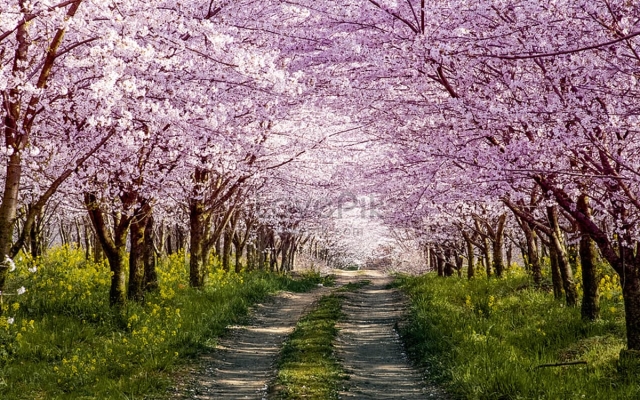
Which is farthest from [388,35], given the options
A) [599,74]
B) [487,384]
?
[487,384]

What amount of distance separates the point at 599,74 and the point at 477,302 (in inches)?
386

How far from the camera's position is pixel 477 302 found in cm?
1552

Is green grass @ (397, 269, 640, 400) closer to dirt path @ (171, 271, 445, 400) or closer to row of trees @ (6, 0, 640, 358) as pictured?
dirt path @ (171, 271, 445, 400)

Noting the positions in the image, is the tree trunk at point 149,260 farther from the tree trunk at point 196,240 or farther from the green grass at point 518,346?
the green grass at point 518,346

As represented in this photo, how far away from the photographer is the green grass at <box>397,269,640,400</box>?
302 inches

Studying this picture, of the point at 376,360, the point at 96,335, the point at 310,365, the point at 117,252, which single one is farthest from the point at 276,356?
the point at 117,252

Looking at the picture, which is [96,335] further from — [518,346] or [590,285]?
[590,285]

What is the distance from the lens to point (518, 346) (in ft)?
34.6

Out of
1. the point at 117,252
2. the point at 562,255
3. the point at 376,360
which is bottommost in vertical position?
the point at 376,360

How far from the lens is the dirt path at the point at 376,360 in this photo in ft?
29.2

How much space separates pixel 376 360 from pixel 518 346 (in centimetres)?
265

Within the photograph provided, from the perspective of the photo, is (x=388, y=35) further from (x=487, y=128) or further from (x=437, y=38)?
(x=487, y=128)

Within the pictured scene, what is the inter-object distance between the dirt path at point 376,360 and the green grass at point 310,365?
0.24 meters

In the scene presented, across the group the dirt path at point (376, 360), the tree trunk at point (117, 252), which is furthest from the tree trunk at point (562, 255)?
the tree trunk at point (117, 252)
